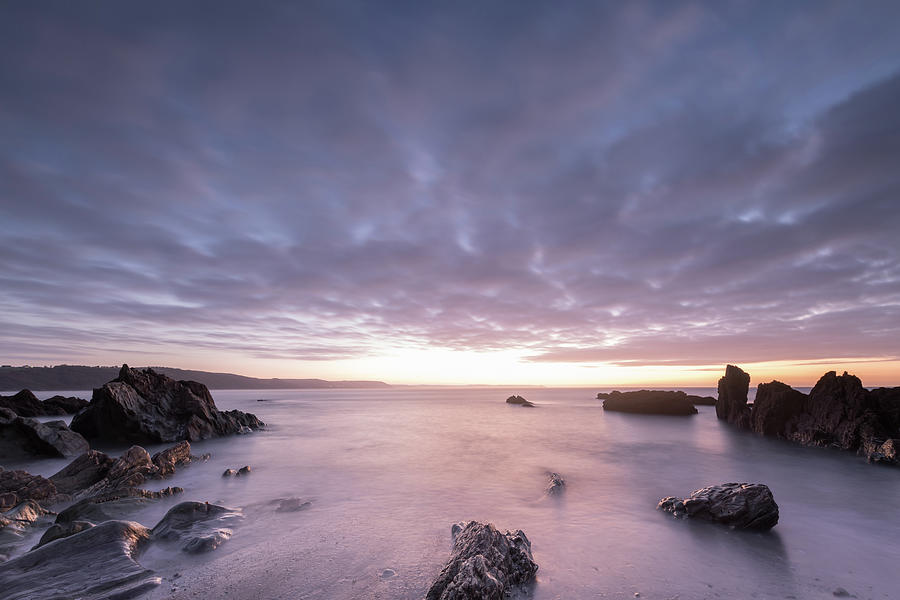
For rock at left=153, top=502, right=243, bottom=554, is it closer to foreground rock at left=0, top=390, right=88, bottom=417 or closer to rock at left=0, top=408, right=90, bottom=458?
rock at left=0, top=408, right=90, bottom=458

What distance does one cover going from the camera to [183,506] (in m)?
9.56

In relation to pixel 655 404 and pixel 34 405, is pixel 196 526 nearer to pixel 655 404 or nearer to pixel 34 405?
pixel 34 405

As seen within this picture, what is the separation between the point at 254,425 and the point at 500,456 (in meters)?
26.5

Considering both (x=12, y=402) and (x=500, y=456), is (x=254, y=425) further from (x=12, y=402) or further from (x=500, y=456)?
(x=12, y=402)

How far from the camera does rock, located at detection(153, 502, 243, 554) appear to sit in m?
8.06

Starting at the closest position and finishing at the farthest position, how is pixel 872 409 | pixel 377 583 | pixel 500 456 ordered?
pixel 377 583, pixel 500 456, pixel 872 409

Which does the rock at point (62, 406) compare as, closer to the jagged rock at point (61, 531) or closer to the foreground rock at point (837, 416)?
the jagged rock at point (61, 531)

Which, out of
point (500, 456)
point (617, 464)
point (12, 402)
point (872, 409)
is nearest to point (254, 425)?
point (500, 456)

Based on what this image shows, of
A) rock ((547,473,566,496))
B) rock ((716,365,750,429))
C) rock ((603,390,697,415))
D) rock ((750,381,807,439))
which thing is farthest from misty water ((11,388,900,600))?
rock ((603,390,697,415))

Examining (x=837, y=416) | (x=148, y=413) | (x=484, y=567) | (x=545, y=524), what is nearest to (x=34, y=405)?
(x=148, y=413)

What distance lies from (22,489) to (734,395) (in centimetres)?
5634

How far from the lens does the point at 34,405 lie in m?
42.8

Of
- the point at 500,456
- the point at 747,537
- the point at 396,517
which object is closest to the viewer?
the point at 747,537

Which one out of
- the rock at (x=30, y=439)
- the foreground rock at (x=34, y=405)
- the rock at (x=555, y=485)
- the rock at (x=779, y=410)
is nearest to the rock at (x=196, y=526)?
the rock at (x=555, y=485)
